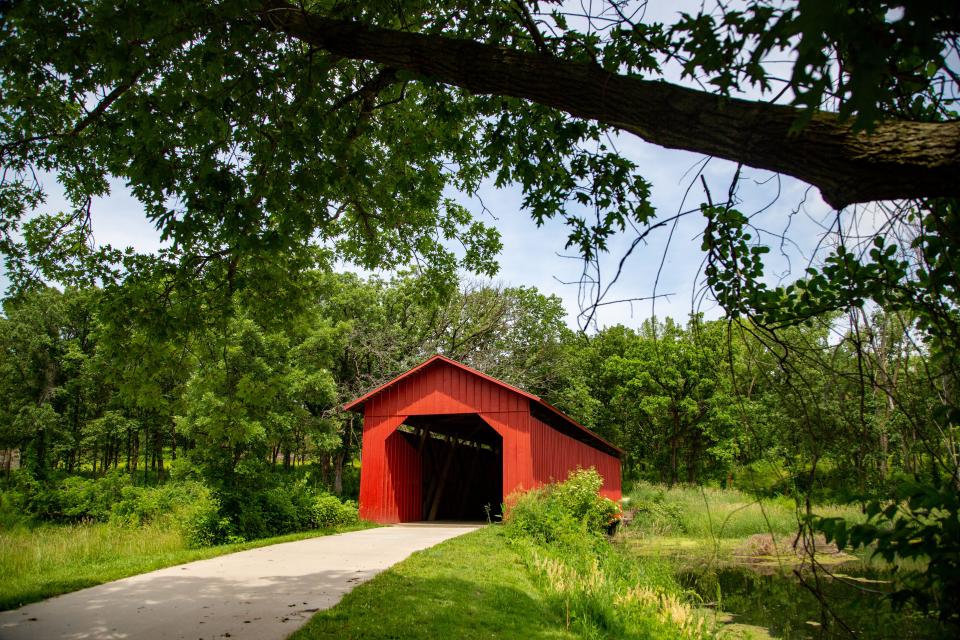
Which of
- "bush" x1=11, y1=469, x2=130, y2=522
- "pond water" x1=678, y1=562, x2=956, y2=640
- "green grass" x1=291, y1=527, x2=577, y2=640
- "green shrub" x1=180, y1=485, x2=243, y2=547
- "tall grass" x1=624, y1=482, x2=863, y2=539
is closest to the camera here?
"green grass" x1=291, y1=527, x2=577, y2=640

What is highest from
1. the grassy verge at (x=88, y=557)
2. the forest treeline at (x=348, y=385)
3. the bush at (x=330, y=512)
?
the forest treeline at (x=348, y=385)

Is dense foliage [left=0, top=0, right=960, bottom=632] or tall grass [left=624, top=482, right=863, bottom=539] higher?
dense foliage [left=0, top=0, right=960, bottom=632]

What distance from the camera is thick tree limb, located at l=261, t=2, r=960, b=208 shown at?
1915 mm

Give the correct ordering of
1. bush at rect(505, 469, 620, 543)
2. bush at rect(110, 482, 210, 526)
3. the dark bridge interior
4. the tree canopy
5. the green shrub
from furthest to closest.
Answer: the dark bridge interior → bush at rect(110, 482, 210, 526) → bush at rect(505, 469, 620, 543) → the green shrub → the tree canopy

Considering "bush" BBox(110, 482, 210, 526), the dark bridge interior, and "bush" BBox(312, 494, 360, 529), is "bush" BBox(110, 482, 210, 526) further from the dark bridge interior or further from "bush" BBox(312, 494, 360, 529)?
the dark bridge interior

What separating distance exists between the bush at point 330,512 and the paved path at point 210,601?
3.83m

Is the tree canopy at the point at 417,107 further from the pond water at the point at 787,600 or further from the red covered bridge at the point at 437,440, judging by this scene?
the red covered bridge at the point at 437,440

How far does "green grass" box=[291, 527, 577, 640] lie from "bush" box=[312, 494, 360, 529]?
5161 mm

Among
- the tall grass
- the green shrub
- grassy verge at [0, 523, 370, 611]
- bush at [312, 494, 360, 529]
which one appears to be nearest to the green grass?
grassy verge at [0, 523, 370, 611]

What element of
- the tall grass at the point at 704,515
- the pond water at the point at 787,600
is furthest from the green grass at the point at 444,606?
the tall grass at the point at 704,515

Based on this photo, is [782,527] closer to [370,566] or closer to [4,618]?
[370,566]

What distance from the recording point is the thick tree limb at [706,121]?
1915mm

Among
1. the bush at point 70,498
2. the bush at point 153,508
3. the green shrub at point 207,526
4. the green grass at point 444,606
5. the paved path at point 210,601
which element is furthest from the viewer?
Answer: the bush at point 70,498

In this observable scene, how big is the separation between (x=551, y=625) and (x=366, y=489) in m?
Answer: 11.3
